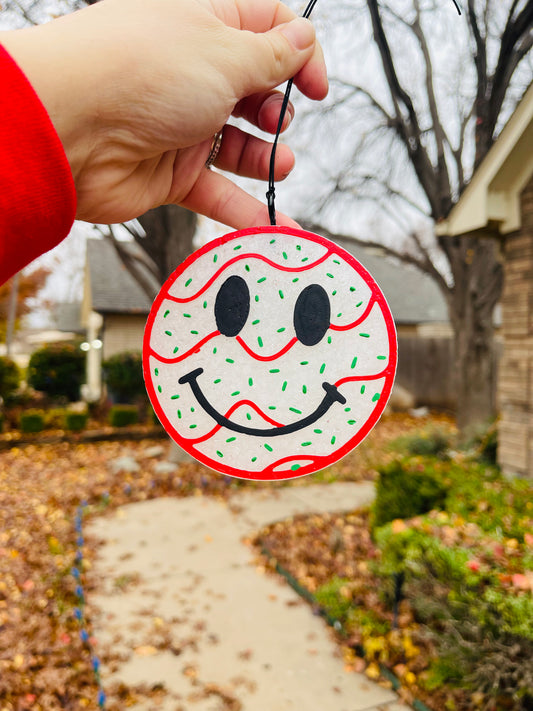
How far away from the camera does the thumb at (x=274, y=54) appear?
927 mm

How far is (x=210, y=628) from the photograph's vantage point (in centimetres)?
351

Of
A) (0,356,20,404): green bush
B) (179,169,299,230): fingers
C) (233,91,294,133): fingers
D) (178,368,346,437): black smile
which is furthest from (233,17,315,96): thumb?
(0,356,20,404): green bush

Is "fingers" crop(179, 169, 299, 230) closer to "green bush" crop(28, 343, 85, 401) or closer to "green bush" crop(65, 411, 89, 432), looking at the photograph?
"green bush" crop(65, 411, 89, 432)

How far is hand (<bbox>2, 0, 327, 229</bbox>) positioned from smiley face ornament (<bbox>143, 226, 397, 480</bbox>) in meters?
0.24

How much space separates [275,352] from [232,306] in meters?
0.13

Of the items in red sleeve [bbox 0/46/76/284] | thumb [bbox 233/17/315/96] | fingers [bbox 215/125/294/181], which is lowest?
red sleeve [bbox 0/46/76/284]

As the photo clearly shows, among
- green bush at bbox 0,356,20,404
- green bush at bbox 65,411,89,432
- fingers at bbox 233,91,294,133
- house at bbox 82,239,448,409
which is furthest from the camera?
house at bbox 82,239,448,409

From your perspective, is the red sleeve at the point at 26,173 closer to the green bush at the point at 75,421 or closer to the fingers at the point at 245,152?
the fingers at the point at 245,152

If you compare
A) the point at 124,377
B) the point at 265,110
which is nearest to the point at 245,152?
the point at 265,110

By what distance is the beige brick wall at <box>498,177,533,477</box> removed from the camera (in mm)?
4672

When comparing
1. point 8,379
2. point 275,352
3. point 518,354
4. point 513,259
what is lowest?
point 8,379

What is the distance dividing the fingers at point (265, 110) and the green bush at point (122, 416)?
959 centimetres

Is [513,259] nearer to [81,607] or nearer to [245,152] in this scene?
[245,152]

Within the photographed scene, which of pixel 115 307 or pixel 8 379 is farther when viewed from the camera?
pixel 115 307
